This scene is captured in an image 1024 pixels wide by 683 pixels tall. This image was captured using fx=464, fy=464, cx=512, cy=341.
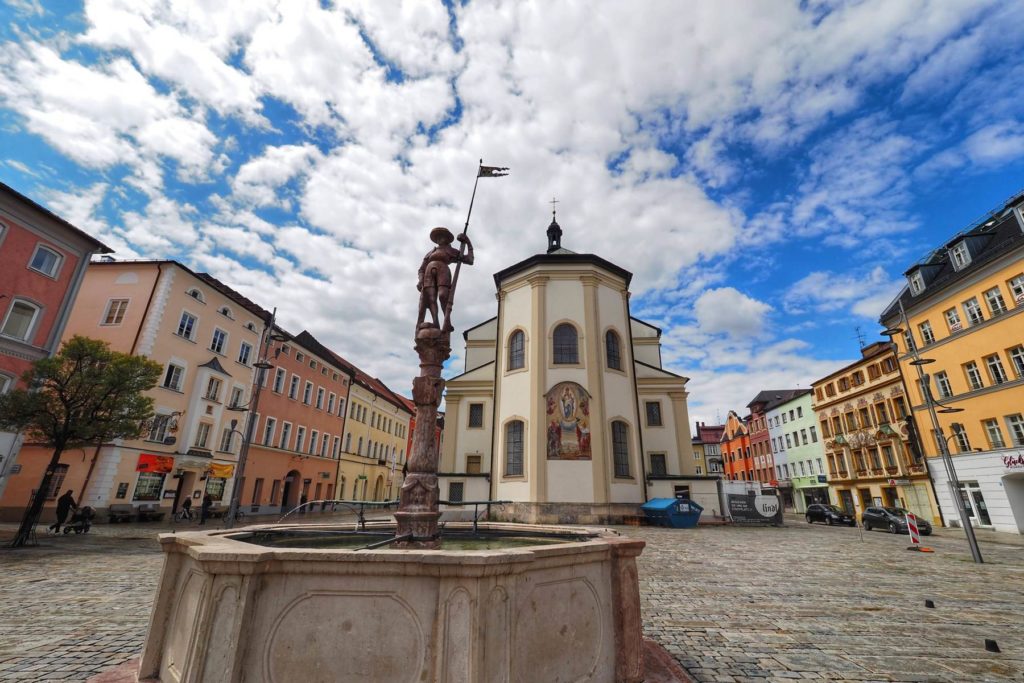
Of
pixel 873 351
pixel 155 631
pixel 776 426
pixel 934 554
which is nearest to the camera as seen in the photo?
pixel 155 631

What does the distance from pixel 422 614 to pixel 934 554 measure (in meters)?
19.1

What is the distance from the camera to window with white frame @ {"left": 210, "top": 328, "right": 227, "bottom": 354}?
27.6 meters

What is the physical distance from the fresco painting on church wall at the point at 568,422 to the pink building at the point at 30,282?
22222 millimetres

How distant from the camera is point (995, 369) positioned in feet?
79.7

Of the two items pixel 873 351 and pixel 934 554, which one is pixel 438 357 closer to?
pixel 934 554

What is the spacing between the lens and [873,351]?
36.1 m

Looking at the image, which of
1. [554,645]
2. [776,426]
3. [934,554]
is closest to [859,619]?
[554,645]

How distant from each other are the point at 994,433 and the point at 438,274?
31.8 m

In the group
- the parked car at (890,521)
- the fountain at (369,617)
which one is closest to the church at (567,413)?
the parked car at (890,521)

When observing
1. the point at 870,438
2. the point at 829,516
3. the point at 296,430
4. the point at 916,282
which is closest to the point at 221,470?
the point at 296,430

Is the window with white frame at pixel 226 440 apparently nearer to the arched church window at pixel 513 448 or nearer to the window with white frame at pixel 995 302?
the arched church window at pixel 513 448

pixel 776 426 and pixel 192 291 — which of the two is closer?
pixel 192 291

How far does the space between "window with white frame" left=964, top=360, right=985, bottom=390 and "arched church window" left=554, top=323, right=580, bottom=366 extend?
21.7 metres

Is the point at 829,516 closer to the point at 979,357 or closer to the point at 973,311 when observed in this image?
the point at 979,357
